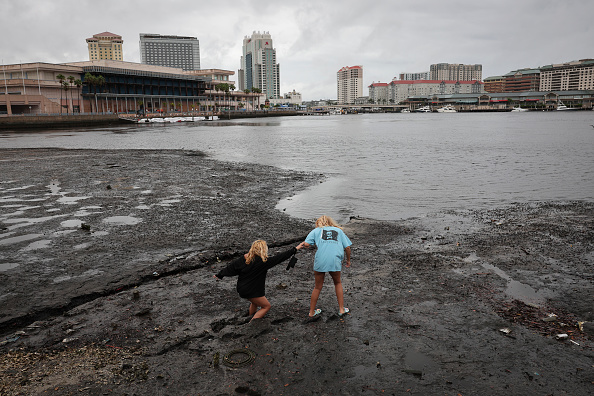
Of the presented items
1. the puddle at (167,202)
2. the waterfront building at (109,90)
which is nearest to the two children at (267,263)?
the puddle at (167,202)

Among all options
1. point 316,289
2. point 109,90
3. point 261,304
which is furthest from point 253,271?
point 109,90

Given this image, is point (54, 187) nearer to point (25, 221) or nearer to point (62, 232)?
point (25, 221)

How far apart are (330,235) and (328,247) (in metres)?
0.20

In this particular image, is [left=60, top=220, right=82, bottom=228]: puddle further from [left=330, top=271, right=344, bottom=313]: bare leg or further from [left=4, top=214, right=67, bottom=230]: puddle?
[left=330, top=271, right=344, bottom=313]: bare leg

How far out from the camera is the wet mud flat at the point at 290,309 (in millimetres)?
5477

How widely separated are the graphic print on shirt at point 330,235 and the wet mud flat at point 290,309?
1308mm

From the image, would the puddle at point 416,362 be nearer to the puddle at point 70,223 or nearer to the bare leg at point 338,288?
the bare leg at point 338,288

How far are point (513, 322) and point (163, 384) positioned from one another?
5.39 metres

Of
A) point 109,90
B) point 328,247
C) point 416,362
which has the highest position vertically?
point 109,90

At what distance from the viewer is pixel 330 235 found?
6.92 m

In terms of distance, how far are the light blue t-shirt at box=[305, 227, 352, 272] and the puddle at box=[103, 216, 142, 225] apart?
27.1 feet

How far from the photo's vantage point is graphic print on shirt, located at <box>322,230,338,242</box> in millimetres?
6902

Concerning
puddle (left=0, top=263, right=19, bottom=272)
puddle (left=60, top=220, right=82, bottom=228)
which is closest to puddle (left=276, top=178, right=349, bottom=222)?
puddle (left=60, top=220, right=82, bottom=228)

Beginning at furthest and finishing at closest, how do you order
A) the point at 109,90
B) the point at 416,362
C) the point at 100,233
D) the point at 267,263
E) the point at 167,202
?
the point at 109,90
the point at 167,202
the point at 100,233
the point at 267,263
the point at 416,362
